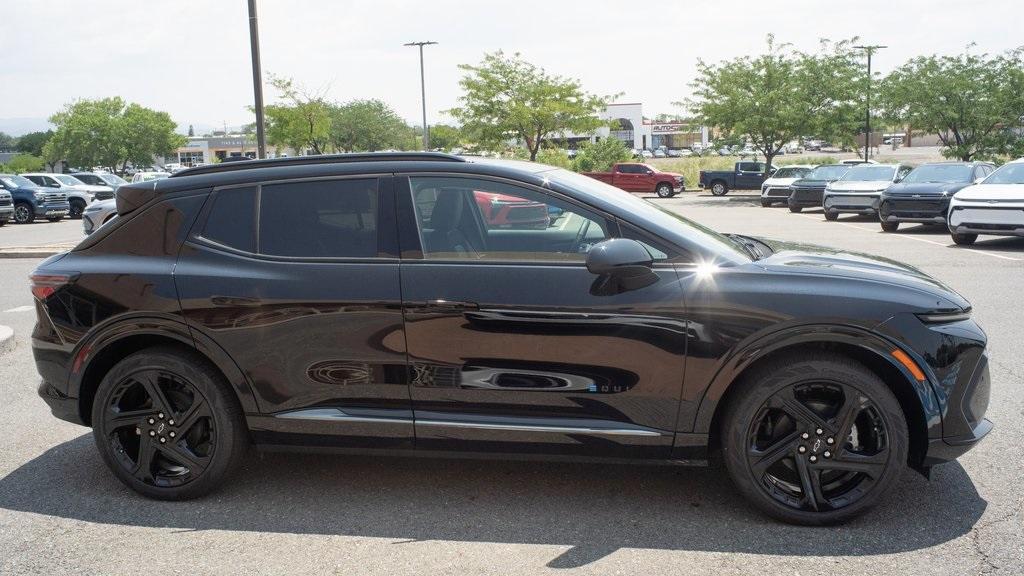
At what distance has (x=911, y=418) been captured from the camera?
3832 mm

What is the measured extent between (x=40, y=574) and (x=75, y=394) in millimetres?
1052

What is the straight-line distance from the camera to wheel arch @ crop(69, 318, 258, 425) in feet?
13.6

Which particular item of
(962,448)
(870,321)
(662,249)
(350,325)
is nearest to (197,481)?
(350,325)

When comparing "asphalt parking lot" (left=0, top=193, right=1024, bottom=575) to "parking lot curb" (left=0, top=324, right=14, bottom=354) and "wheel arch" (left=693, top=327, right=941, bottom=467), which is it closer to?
"wheel arch" (left=693, top=327, right=941, bottom=467)

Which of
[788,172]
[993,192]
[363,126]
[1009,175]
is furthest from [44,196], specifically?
[363,126]

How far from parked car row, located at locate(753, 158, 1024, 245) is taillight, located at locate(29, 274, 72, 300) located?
1398 cm

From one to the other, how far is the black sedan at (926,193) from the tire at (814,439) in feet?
51.6

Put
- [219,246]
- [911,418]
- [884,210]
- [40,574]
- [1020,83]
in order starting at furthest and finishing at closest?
1. [1020,83]
2. [884,210]
3. [219,246]
4. [911,418]
5. [40,574]

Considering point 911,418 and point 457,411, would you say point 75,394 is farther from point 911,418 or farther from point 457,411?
point 911,418

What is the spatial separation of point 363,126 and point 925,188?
58428mm

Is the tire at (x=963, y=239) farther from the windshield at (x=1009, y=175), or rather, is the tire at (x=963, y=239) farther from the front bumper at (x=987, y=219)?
the windshield at (x=1009, y=175)

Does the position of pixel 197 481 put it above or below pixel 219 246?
below

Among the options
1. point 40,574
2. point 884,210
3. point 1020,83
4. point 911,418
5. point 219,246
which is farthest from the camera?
point 1020,83

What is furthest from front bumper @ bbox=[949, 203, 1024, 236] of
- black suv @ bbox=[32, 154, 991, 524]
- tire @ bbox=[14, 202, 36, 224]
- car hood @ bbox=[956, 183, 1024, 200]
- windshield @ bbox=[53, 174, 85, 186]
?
windshield @ bbox=[53, 174, 85, 186]
